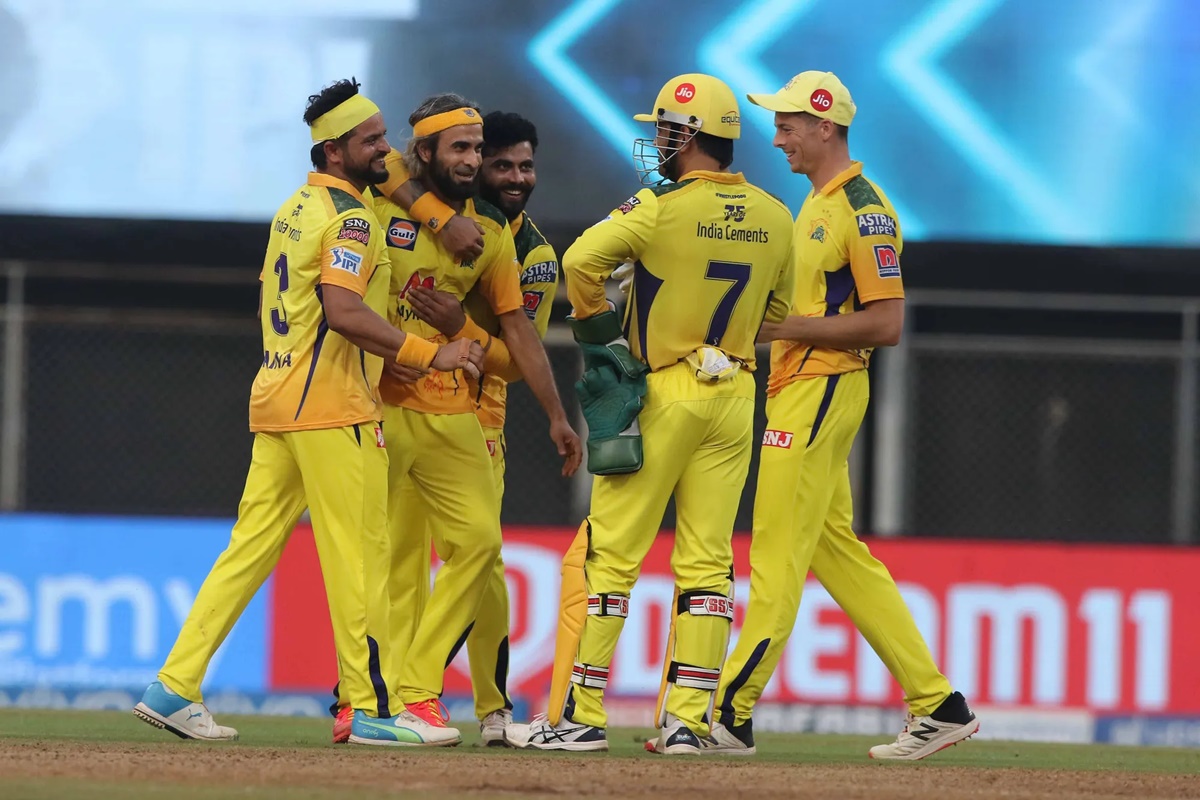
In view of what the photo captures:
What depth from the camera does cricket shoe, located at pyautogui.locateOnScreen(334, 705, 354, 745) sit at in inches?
268

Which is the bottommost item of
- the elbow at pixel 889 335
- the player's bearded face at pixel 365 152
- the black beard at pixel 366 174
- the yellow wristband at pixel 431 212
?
the elbow at pixel 889 335

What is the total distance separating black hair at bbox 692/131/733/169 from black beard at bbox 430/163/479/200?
2.78 feet

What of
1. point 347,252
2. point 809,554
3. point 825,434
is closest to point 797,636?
point 809,554

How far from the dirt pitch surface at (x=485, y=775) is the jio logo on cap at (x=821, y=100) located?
2.44 m

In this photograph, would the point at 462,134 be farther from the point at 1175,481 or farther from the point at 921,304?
the point at 1175,481

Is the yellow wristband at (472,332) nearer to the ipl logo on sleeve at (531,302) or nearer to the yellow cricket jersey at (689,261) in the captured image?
the ipl logo on sleeve at (531,302)

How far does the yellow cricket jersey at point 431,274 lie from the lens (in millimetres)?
6945

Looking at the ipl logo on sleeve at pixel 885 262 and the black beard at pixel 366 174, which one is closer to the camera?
the black beard at pixel 366 174

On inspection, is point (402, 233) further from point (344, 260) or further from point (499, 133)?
point (499, 133)

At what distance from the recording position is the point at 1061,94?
40.7ft

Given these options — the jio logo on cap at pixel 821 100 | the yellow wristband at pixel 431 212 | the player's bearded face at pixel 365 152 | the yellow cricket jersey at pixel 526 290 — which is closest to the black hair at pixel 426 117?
the yellow wristband at pixel 431 212

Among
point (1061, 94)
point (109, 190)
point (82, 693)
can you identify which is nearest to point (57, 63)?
point (109, 190)

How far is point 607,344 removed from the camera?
22.0 feet

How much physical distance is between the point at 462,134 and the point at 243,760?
7.74ft
